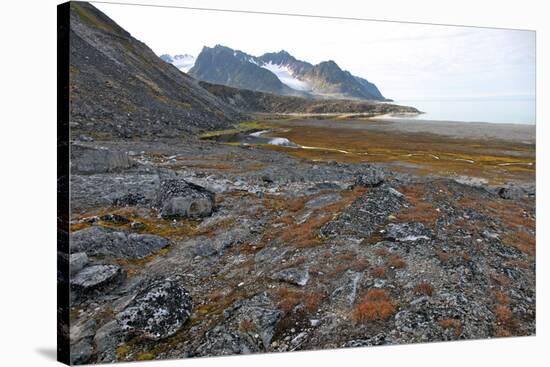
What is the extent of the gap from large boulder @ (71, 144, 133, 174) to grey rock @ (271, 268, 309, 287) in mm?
4911

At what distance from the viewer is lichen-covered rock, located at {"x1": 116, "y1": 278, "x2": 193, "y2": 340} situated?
398 inches

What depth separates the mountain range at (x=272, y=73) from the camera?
12616 mm

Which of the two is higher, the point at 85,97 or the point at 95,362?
the point at 85,97

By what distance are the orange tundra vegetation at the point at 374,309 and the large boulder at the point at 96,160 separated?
23.0 ft

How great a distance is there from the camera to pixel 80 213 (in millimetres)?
10453

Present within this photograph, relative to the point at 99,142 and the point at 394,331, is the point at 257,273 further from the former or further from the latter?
the point at 99,142

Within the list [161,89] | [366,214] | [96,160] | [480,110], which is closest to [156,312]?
[96,160]

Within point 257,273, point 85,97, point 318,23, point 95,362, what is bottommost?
point 95,362

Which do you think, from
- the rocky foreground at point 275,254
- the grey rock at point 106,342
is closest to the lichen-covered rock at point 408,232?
the rocky foreground at point 275,254

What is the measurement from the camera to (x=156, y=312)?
10258mm

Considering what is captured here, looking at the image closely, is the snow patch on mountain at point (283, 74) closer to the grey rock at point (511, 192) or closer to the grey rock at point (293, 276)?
the grey rock at point (293, 276)

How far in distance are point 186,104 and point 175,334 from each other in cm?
802

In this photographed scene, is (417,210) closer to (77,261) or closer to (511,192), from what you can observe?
(511,192)

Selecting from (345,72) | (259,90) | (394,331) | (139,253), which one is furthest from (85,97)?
(394,331)
